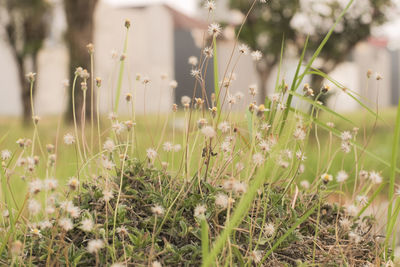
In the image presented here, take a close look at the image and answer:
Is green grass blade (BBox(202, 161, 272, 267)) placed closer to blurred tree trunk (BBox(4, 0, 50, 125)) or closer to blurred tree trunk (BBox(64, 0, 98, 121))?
blurred tree trunk (BBox(64, 0, 98, 121))

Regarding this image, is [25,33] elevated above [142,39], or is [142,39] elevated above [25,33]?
[25,33]

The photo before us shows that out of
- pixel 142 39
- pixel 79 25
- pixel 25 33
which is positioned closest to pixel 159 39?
pixel 142 39

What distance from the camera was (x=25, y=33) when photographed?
466 inches

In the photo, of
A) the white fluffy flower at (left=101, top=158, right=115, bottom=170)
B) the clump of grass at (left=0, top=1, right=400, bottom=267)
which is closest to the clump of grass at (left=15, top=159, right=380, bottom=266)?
the clump of grass at (left=0, top=1, right=400, bottom=267)

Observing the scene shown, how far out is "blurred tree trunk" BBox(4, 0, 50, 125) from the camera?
11422 mm

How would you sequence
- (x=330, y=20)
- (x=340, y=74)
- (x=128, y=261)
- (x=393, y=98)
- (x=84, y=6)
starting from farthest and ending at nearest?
(x=393, y=98), (x=340, y=74), (x=330, y=20), (x=84, y=6), (x=128, y=261)

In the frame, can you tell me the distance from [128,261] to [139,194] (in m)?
0.34

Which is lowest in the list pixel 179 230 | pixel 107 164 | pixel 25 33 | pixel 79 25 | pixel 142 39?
pixel 142 39

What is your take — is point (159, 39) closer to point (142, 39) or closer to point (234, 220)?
point (142, 39)

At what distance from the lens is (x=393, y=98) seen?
2889 cm

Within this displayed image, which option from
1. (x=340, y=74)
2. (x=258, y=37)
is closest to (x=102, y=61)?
(x=258, y=37)

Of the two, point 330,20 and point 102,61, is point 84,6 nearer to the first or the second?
point 330,20

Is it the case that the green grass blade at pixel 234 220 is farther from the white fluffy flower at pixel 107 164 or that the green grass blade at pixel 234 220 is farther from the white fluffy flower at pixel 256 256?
the white fluffy flower at pixel 107 164

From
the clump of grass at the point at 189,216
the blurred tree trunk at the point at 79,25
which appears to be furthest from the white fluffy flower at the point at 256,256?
the blurred tree trunk at the point at 79,25
